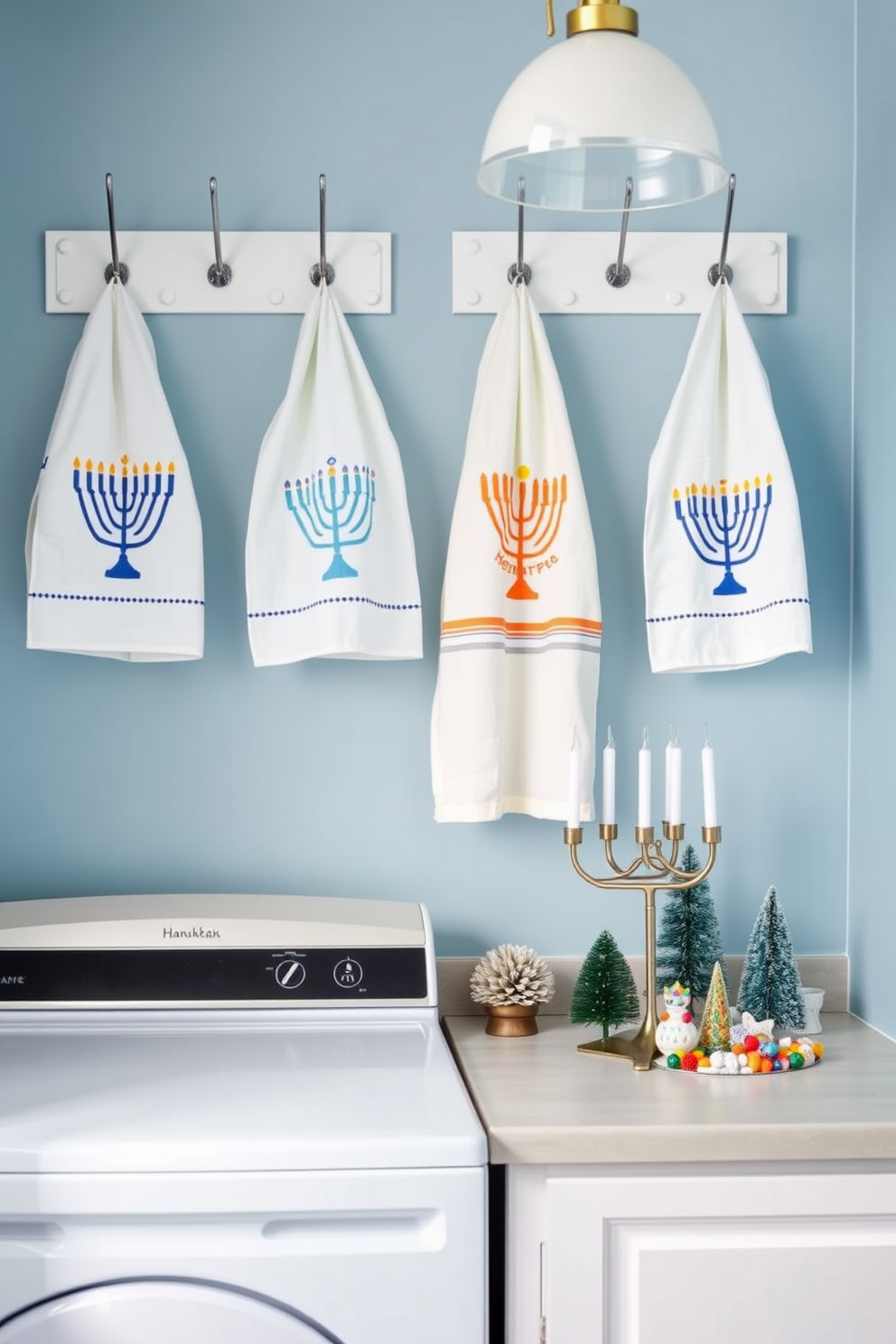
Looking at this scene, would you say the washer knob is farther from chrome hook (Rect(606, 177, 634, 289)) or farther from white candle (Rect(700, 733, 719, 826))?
chrome hook (Rect(606, 177, 634, 289))

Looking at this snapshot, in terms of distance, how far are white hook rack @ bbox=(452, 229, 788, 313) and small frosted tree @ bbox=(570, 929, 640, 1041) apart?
0.91m

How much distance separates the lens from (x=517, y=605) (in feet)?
6.01

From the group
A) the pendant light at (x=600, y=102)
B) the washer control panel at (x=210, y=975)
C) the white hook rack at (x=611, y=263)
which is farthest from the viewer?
the white hook rack at (x=611, y=263)

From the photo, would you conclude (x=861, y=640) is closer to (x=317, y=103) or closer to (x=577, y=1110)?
(x=577, y=1110)

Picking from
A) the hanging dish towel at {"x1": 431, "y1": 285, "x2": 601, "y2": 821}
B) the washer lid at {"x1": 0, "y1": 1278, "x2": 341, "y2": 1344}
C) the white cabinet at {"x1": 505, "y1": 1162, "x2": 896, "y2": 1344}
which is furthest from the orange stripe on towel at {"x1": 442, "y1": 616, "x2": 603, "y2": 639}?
the washer lid at {"x1": 0, "y1": 1278, "x2": 341, "y2": 1344}

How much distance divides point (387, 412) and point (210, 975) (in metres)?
0.83

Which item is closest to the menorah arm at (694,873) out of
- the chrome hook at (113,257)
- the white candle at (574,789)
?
the white candle at (574,789)

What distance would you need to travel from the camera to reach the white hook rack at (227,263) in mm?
1852

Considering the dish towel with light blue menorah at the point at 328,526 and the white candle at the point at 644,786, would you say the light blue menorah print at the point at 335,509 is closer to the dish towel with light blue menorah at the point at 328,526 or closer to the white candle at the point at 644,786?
the dish towel with light blue menorah at the point at 328,526

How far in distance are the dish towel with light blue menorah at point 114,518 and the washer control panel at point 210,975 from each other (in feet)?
1.32

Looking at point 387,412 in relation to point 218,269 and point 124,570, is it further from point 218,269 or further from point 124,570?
point 124,570

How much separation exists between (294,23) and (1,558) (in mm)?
877

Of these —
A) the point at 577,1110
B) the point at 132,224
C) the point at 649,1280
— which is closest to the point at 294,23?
the point at 132,224

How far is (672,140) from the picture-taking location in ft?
3.90
